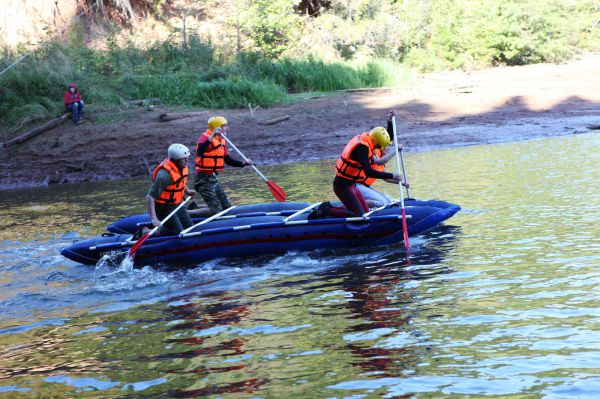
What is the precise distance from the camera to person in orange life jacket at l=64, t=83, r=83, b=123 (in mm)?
20562

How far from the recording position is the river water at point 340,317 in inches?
216

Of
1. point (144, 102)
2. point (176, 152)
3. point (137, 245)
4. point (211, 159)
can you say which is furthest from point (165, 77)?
point (176, 152)

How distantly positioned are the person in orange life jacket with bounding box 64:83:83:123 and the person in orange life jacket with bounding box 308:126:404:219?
1218cm

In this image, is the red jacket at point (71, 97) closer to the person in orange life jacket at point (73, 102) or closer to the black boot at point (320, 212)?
the person in orange life jacket at point (73, 102)

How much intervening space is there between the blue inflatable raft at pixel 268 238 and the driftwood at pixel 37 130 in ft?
34.7

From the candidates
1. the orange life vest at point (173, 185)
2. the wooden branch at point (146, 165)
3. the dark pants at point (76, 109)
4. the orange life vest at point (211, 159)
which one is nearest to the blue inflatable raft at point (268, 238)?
the orange life vest at point (173, 185)

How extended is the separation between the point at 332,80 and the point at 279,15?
349cm

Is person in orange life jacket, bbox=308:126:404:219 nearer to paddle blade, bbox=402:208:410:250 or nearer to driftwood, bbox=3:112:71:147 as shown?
paddle blade, bbox=402:208:410:250

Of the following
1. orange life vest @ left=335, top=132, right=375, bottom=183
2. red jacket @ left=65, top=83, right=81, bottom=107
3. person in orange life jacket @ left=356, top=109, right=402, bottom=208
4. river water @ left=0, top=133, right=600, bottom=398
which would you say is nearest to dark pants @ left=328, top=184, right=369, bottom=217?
orange life vest @ left=335, top=132, right=375, bottom=183

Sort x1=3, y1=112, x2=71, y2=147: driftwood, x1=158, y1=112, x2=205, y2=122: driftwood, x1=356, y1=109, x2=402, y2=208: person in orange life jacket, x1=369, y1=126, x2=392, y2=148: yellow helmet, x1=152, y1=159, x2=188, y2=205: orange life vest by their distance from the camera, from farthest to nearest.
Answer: x1=158, y1=112, x2=205, y2=122: driftwood
x1=3, y1=112, x2=71, y2=147: driftwood
x1=356, y1=109, x2=402, y2=208: person in orange life jacket
x1=369, y1=126, x2=392, y2=148: yellow helmet
x1=152, y1=159, x2=188, y2=205: orange life vest

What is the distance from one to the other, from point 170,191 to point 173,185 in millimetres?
95

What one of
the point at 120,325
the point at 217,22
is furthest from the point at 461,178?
the point at 217,22

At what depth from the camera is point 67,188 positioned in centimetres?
1786

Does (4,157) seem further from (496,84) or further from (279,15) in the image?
(496,84)
